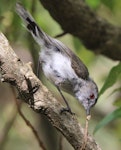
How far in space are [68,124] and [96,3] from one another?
3.42ft

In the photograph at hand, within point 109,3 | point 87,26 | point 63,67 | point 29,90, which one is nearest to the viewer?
point 29,90

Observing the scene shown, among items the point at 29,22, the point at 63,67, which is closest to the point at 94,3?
the point at 63,67

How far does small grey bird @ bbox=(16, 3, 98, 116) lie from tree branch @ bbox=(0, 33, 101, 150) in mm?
486

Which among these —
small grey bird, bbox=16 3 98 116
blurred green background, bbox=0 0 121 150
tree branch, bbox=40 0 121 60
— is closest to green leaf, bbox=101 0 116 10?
blurred green background, bbox=0 0 121 150

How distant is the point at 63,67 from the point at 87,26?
0.47 m

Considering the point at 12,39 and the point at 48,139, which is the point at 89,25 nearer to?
the point at 12,39

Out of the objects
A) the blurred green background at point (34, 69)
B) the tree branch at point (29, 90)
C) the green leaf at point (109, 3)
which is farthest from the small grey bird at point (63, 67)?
the tree branch at point (29, 90)

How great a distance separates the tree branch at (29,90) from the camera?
1632 millimetres

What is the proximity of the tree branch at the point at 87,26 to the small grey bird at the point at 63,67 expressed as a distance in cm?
19

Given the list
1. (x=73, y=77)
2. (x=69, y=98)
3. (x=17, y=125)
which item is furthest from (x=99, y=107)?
(x=73, y=77)

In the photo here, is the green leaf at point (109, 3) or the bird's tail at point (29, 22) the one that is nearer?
the bird's tail at point (29, 22)

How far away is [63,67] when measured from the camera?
2291 mm

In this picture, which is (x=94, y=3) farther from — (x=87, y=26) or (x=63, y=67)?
(x=63, y=67)

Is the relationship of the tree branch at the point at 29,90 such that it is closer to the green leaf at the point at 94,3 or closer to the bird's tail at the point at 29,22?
the bird's tail at the point at 29,22
